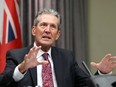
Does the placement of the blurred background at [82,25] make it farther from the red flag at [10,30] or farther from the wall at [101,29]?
the red flag at [10,30]

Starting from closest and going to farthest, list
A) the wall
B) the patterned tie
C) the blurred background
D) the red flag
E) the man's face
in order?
the patterned tie → the man's face → the red flag → the blurred background → the wall

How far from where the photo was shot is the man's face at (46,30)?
1.87 metres

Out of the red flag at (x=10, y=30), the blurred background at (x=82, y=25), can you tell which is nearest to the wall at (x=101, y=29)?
the blurred background at (x=82, y=25)

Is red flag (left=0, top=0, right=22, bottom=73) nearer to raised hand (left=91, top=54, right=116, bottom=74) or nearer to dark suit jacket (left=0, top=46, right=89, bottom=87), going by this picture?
dark suit jacket (left=0, top=46, right=89, bottom=87)

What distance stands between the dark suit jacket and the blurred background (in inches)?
28.9

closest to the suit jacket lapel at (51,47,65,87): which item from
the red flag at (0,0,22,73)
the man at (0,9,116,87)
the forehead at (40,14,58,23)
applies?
the man at (0,9,116,87)

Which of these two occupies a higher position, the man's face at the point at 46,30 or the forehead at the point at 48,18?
the forehead at the point at 48,18

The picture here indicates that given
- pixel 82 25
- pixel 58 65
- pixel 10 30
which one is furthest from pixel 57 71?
pixel 82 25

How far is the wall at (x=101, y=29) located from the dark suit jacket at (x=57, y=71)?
99 cm

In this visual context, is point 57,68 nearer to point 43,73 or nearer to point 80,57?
point 43,73

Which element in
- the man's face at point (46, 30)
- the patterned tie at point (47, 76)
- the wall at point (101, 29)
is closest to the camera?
the patterned tie at point (47, 76)

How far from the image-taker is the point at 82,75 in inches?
75.5

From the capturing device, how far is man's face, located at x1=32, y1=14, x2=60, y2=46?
6.13 ft

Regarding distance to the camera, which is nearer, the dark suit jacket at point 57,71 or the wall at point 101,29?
the dark suit jacket at point 57,71
